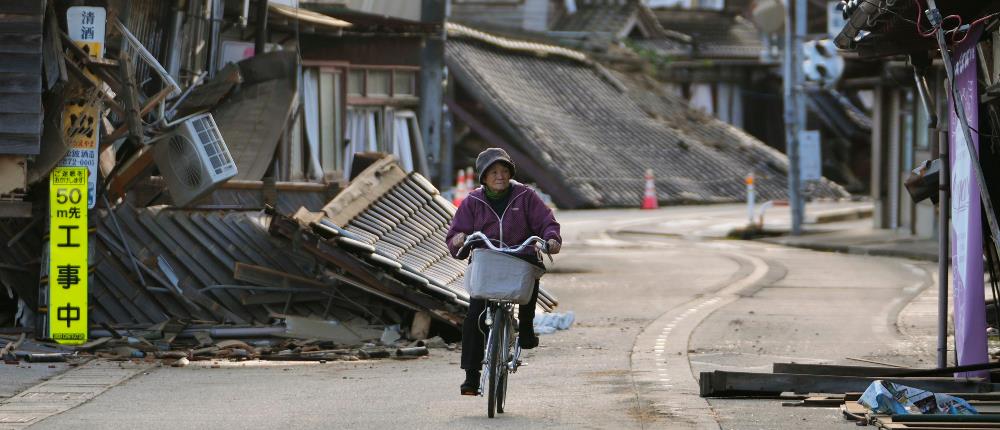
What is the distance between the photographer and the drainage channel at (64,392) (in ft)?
34.3

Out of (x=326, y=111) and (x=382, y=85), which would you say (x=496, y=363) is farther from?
(x=382, y=85)

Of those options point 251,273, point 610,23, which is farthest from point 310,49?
point 610,23

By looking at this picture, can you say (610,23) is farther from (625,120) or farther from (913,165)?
(913,165)

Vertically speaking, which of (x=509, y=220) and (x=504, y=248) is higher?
(x=509, y=220)

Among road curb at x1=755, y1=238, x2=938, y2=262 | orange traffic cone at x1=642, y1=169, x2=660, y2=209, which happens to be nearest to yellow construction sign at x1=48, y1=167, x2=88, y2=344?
road curb at x1=755, y1=238, x2=938, y2=262

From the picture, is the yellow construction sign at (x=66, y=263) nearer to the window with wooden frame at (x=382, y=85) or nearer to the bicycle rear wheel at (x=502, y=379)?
the bicycle rear wheel at (x=502, y=379)

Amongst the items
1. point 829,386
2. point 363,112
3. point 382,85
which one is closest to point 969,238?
point 829,386

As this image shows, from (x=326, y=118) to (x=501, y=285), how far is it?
49.5 feet

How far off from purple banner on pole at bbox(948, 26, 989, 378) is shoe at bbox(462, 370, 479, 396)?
3.10 meters

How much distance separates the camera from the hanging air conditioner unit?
15312 mm

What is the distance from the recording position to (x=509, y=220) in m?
10.9

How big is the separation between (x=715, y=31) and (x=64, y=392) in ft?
175

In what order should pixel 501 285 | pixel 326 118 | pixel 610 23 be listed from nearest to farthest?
pixel 501 285, pixel 326 118, pixel 610 23

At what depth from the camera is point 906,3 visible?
11.4 metres
